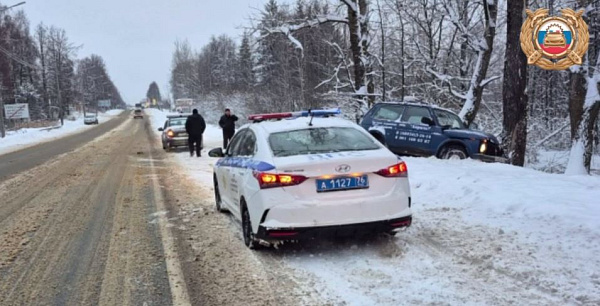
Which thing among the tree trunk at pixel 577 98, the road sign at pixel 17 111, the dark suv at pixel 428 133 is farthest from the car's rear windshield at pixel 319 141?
the road sign at pixel 17 111

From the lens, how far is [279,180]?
16.0 feet

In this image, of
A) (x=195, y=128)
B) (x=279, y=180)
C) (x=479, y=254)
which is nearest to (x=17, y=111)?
(x=195, y=128)

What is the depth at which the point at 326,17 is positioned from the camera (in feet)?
61.7

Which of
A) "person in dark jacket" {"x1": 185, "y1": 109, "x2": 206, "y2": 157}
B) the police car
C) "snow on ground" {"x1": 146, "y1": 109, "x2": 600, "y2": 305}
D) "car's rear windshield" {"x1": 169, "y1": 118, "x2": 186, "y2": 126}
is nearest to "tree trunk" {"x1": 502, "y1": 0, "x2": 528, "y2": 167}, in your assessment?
"snow on ground" {"x1": 146, "y1": 109, "x2": 600, "y2": 305}

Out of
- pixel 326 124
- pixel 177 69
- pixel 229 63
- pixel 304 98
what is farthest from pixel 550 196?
pixel 177 69

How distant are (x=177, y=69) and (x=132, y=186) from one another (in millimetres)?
100324

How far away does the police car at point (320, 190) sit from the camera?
4.82 m

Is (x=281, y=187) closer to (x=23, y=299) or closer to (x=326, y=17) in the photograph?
(x=23, y=299)

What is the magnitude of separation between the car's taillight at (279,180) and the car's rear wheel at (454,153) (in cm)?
861

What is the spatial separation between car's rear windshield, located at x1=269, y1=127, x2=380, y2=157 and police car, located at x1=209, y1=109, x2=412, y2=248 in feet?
0.04

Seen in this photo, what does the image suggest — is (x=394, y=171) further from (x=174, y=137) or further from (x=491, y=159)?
(x=174, y=137)

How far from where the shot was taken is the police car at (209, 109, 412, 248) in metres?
4.82

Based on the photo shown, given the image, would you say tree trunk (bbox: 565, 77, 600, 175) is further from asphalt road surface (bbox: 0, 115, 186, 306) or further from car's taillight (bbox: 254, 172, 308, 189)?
asphalt road surface (bbox: 0, 115, 186, 306)

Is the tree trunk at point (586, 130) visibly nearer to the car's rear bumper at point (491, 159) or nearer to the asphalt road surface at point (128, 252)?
the car's rear bumper at point (491, 159)
